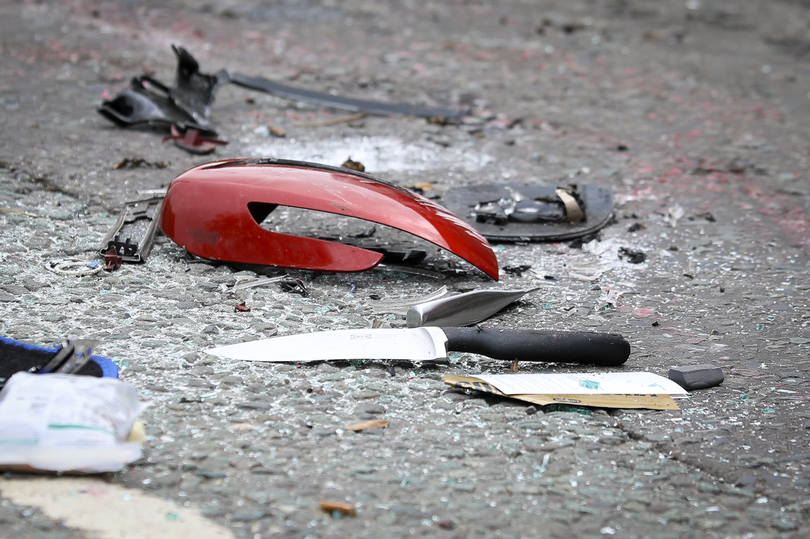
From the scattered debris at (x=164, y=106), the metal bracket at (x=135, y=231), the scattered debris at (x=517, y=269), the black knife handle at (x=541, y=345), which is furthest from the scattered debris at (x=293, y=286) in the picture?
the scattered debris at (x=164, y=106)

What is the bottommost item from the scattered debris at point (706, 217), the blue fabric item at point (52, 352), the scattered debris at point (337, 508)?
the scattered debris at point (337, 508)

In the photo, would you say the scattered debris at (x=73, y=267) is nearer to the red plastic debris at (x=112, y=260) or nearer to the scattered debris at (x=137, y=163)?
the red plastic debris at (x=112, y=260)

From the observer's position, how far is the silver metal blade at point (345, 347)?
102 inches

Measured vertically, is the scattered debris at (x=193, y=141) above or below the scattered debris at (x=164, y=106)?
below

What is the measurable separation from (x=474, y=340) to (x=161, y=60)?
529 cm

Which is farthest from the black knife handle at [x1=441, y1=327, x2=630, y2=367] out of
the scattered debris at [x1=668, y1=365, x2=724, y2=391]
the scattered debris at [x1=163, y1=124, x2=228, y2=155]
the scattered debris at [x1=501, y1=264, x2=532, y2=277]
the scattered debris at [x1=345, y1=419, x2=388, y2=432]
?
the scattered debris at [x1=163, y1=124, x2=228, y2=155]

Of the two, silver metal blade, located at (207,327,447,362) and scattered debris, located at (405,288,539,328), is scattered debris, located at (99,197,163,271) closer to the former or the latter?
silver metal blade, located at (207,327,447,362)

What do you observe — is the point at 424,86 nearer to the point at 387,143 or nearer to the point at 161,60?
the point at 387,143

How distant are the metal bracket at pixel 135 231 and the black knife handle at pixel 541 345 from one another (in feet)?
5.09

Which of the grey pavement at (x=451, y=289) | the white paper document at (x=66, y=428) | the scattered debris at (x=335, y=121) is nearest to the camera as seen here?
the white paper document at (x=66, y=428)

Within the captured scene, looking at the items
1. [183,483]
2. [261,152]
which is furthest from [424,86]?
[183,483]

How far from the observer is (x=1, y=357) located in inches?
93.7

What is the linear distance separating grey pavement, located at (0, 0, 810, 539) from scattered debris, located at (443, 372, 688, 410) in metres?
0.05

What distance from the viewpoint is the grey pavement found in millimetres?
2029
